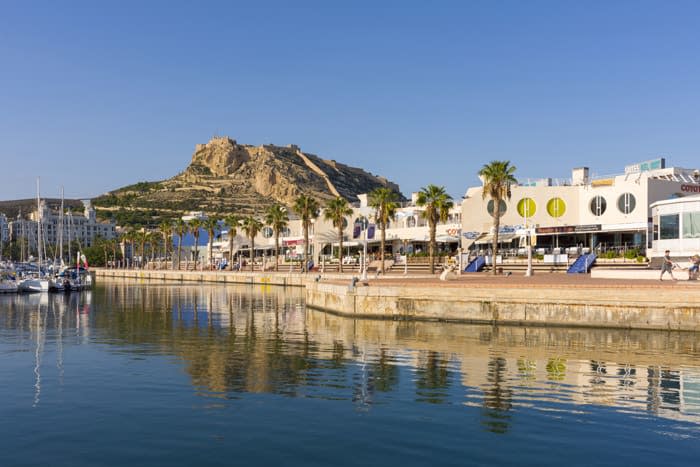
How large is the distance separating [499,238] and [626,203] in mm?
13228

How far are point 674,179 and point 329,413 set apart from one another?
201ft

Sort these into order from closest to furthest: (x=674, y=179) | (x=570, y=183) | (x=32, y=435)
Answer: (x=32, y=435) → (x=674, y=179) → (x=570, y=183)

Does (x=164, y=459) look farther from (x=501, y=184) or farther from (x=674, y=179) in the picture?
(x=674, y=179)

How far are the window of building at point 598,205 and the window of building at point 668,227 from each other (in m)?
22.6

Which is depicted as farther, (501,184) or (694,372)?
(501,184)

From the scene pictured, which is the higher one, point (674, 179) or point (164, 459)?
point (674, 179)

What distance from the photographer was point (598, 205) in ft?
216

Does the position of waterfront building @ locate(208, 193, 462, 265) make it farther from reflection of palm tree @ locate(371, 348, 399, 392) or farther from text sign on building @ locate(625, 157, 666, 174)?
reflection of palm tree @ locate(371, 348, 399, 392)

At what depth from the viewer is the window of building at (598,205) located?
6550 cm

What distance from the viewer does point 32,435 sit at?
14.3m

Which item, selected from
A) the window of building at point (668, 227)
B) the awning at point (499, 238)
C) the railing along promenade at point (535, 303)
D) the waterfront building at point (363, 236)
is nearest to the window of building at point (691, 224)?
the window of building at point (668, 227)

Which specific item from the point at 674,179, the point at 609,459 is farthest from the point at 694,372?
the point at 674,179

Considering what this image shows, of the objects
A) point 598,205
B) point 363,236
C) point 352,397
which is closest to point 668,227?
point 598,205

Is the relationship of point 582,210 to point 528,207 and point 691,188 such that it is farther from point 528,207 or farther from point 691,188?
point 691,188
